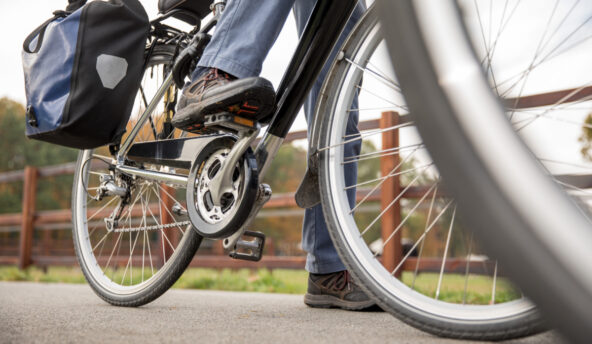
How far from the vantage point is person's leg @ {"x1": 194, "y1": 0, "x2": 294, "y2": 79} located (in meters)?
1.14

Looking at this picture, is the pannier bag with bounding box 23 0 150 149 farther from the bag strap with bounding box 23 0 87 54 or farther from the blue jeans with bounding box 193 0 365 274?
the blue jeans with bounding box 193 0 365 274

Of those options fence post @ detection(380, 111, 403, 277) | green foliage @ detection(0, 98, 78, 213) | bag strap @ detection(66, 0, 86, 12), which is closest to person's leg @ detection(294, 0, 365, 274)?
bag strap @ detection(66, 0, 86, 12)

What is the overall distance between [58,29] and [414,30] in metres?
1.27

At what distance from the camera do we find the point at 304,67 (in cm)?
114

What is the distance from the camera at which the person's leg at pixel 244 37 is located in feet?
3.75

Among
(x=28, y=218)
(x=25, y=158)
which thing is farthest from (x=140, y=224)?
(x=25, y=158)

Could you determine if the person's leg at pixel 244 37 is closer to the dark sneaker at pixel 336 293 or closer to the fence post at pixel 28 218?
the dark sneaker at pixel 336 293

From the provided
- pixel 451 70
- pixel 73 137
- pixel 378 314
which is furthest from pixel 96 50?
pixel 451 70

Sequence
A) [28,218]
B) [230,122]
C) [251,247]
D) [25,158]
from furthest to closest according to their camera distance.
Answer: [25,158]
[28,218]
[251,247]
[230,122]

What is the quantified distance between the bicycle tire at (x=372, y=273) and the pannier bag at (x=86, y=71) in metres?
0.66

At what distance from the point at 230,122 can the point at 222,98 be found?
0.21 ft

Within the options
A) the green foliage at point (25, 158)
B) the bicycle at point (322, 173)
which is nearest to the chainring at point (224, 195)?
the bicycle at point (322, 173)

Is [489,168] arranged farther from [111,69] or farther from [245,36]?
[111,69]

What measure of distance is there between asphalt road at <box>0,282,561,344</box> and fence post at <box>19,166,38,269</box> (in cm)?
372
